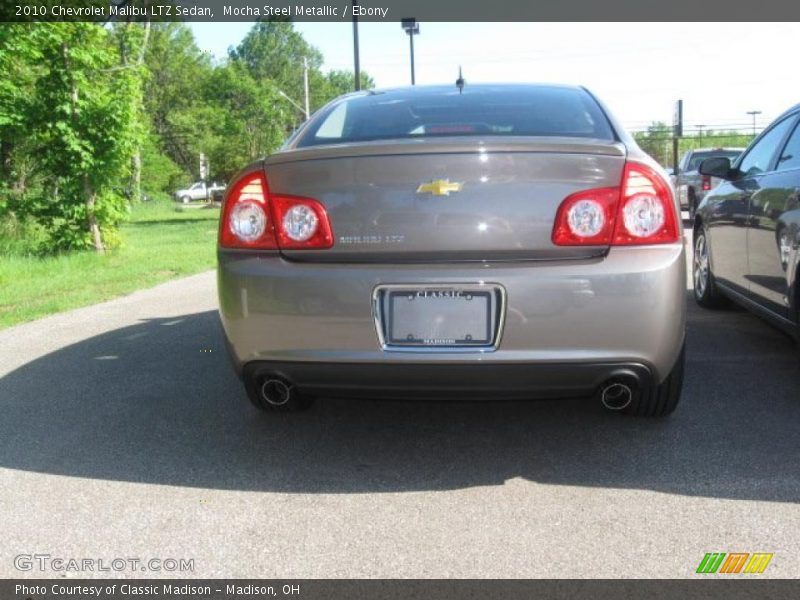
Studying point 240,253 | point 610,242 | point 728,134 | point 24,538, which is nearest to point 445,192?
point 610,242

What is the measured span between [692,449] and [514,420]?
2.85ft

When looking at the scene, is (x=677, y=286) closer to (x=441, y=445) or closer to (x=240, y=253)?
(x=441, y=445)

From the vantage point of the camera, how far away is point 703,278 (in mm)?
7250

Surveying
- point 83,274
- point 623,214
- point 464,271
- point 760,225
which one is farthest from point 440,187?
point 83,274

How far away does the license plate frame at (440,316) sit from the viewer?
3230 millimetres

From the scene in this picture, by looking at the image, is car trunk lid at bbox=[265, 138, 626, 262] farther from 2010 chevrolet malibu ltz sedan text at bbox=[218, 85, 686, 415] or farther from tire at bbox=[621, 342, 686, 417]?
tire at bbox=[621, 342, 686, 417]

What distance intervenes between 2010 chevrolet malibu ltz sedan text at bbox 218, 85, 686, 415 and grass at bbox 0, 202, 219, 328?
5.04m

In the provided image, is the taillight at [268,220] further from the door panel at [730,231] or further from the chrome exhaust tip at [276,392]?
the door panel at [730,231]

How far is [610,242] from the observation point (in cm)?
329

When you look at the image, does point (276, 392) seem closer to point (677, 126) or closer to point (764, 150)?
point (764, 150)

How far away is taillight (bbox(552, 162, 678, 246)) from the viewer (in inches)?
128

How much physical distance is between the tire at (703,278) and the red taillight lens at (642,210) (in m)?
3.75

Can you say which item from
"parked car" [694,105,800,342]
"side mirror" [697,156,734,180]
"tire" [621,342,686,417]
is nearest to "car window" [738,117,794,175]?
"parked car" [694,105,800,342]

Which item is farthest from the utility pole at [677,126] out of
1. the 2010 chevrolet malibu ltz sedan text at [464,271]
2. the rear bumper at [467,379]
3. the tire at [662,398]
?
the rear bumper at [467,379]
